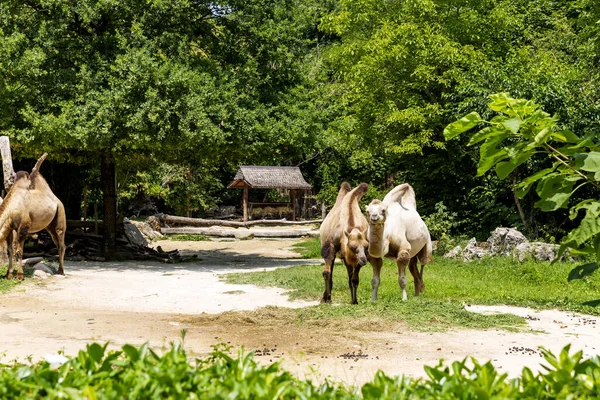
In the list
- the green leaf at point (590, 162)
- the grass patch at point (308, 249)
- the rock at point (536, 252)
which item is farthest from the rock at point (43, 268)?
the green leaf at point (590, 162)

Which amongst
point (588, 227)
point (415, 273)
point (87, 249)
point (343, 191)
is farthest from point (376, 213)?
point (87, 249)

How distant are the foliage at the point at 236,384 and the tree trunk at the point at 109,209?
642 inches

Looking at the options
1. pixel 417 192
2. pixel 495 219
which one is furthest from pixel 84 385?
pixel 417 192

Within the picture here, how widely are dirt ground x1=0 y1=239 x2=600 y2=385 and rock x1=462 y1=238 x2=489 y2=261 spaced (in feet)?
24.0

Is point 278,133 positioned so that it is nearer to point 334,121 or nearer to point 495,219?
point 334,121

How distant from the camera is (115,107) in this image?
52.1 feet

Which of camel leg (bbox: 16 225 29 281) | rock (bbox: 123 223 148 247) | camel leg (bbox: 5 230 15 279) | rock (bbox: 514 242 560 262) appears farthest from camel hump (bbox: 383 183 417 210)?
rock (bbox: 123 223 148 247)

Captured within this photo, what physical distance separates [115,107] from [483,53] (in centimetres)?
1300

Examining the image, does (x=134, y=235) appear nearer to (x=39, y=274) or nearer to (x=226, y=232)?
(x=226, y=232)

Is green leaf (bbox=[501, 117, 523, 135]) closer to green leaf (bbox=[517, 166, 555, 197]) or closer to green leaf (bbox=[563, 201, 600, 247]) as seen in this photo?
green leaf (bbox=[517, 166, 555, 197])

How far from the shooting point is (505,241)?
58.6ft

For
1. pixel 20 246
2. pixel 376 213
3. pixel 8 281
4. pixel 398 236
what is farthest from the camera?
pixel 20 246

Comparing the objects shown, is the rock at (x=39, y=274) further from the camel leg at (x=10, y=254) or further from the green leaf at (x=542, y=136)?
the green leaf at (x=542, y=136)

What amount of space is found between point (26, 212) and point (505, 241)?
11.4 m
